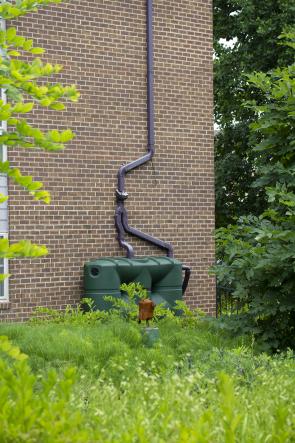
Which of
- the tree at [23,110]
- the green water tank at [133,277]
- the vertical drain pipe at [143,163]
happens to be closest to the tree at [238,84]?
the vertical drain pipe at [143,163]

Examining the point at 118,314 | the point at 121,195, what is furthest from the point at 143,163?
the point at 118,314

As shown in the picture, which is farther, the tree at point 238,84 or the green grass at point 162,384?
the tree at point 238,84

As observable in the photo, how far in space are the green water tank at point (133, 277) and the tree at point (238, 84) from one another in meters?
7.92

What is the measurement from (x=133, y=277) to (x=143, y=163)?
5.87 ft

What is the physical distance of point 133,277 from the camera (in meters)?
12.2

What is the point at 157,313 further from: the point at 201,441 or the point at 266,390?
the point at 201,441

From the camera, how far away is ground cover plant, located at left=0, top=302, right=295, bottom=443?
355 centimetres

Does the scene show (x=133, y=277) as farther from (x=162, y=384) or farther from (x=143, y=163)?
(x=162, y=384)

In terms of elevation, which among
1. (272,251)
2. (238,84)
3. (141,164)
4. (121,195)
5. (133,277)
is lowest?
(133,277)

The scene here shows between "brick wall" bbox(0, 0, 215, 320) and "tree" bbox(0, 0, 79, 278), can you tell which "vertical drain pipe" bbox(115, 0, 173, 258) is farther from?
"tree" bbox(0, 0, 79, 278)

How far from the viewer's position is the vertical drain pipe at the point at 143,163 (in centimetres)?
1246

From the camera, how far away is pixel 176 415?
4422mm

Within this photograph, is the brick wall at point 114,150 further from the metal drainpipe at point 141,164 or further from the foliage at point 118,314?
the foliage at point 118,314

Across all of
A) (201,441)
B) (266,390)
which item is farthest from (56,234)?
(201,441)
